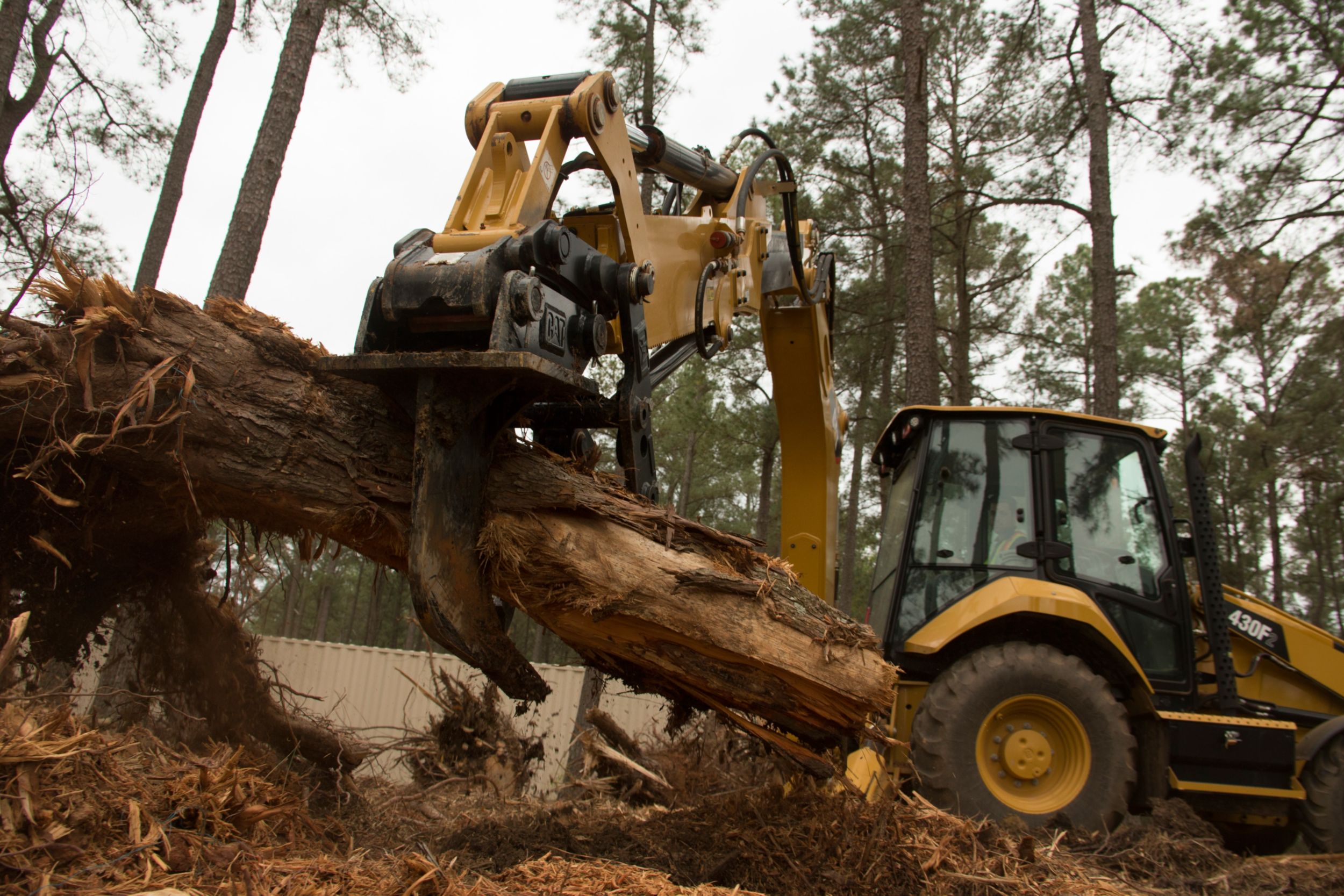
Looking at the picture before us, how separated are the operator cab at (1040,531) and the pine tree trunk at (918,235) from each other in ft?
15.4

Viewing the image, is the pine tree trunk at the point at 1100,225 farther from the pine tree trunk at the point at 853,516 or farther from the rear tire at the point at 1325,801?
the pine tree trunk at the point at 853,516

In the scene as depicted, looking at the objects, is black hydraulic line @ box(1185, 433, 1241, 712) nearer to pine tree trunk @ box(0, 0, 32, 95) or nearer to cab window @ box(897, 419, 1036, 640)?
cab window @ box(897, 419, 1036, 640)

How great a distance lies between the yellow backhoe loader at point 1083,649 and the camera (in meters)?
4.31

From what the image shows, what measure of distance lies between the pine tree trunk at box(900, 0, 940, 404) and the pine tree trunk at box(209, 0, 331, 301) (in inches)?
232

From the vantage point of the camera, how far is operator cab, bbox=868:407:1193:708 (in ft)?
15.7

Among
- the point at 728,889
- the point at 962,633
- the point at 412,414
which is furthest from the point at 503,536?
the point at 962,633

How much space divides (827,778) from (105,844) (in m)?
2.09

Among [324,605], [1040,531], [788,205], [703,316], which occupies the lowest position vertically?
[324,605]

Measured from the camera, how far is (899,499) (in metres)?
5.49

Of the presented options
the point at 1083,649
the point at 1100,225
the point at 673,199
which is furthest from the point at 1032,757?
the point at 1100,225

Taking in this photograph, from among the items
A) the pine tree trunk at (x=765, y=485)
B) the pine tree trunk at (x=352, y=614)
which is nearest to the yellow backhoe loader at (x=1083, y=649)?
the pine tree trunk at (x=765, y=485)

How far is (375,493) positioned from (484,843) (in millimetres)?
1283

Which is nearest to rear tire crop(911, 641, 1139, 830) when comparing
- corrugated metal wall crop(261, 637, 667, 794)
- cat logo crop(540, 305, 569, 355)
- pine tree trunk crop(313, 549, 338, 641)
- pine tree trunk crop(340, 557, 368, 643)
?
cat logo crop(540, 305, 569, 355)

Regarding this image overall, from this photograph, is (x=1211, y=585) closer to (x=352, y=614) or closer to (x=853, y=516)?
(x=853, y=516)
